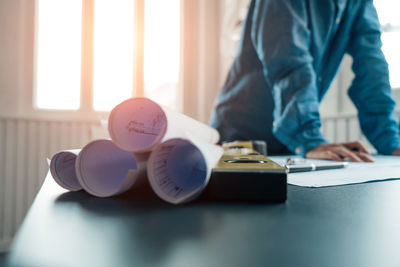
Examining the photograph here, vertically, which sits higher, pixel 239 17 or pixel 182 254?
pixel 239 17

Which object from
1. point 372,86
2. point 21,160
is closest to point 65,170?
point 372,86

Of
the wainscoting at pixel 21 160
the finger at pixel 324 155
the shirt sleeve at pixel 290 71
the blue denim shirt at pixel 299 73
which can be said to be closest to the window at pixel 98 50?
the wainscoting at pixel 21 160

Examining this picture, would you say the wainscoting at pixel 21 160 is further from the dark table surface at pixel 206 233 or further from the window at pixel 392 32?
the dark table surface at pixel 206 233

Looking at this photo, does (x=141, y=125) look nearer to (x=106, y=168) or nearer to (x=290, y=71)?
(x=106, y=168)

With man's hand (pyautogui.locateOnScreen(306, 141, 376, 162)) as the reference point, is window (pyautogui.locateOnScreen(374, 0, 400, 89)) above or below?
above

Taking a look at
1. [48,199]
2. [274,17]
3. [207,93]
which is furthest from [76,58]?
[48,199]

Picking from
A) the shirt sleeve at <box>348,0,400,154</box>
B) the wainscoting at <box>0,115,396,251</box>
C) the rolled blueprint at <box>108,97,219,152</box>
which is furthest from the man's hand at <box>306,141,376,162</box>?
the wainscoting at <box>0,115,396,251</box>

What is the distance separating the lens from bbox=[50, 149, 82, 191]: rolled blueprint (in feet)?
0.98

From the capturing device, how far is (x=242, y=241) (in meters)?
0.16

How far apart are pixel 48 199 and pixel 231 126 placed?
86cm

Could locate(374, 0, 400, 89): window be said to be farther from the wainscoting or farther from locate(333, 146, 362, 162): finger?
locate(333, 146, 362, 162): finger

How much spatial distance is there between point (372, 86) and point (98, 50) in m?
1.94

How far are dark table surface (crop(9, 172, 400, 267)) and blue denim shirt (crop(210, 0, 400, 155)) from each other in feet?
1.79

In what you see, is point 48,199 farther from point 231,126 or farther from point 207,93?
point 207,93
